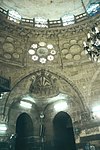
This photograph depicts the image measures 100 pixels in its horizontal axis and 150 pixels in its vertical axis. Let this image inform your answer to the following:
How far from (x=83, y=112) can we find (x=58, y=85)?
8.46 feet

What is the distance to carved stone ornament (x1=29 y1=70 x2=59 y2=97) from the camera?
14.4 meters

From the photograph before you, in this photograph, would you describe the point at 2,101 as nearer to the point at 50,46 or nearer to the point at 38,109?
the point at 38,109

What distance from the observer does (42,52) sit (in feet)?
49.7

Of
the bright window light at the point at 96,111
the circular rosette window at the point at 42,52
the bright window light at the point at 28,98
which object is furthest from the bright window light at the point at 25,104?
the bright window light at the point at 96,111

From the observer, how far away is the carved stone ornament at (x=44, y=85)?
47.3 feet

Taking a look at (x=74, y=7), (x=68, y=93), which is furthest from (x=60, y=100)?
(x=74, y=7)

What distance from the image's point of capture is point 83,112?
13258mm

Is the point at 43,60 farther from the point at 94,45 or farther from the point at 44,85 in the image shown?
the point at 94,45

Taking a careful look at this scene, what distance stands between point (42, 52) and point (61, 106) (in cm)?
429

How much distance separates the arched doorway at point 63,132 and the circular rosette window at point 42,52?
4225mm

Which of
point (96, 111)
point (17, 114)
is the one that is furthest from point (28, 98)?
point (96, 111)

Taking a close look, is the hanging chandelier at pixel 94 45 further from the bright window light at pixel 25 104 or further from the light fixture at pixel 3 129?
the bright window light at pixel 25 104

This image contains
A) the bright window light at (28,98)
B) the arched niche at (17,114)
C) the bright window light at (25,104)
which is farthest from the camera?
the bright window light at (25,104)

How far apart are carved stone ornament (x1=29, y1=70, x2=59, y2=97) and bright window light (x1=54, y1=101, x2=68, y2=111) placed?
3.67ft
